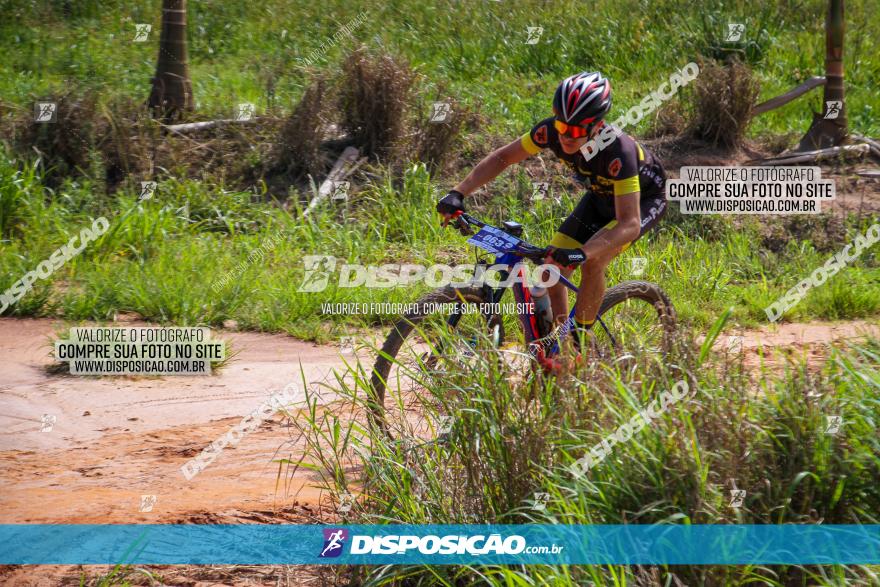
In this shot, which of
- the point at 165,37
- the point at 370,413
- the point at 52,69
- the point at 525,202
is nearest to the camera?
the point at 370,413

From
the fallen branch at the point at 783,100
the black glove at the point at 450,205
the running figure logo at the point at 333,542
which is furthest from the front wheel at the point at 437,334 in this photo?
the fallen branch at the point at 783,100

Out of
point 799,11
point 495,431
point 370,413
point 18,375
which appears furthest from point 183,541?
point 799,11

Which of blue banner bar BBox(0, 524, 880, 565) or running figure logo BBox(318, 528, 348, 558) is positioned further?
running figure logo BBox(318, 528, 348, 558)

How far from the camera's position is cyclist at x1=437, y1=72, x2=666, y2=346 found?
5.02m

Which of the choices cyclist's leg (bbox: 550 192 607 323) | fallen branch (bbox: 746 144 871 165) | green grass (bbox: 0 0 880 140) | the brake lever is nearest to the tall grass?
the brake lever

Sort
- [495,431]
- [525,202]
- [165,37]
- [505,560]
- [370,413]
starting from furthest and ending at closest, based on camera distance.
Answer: [165,37] → [525,202] → [370,413] → [495,431] → [505,560]

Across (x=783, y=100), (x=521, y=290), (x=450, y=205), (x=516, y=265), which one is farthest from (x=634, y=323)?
(x=783, y=100)

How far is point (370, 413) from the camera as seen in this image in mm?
4289

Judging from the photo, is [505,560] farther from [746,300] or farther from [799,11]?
[799,11]

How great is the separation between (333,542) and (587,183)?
2793mm

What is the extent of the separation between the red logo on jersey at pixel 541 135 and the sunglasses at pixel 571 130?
269 millimetres

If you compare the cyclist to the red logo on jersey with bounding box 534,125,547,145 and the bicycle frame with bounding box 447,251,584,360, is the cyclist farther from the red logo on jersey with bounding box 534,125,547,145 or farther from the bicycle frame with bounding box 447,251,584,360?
the bicycle frame with bounding box 447,251,584,360

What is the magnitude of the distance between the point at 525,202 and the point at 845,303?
11.0ft

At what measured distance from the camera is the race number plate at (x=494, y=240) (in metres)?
4.96
